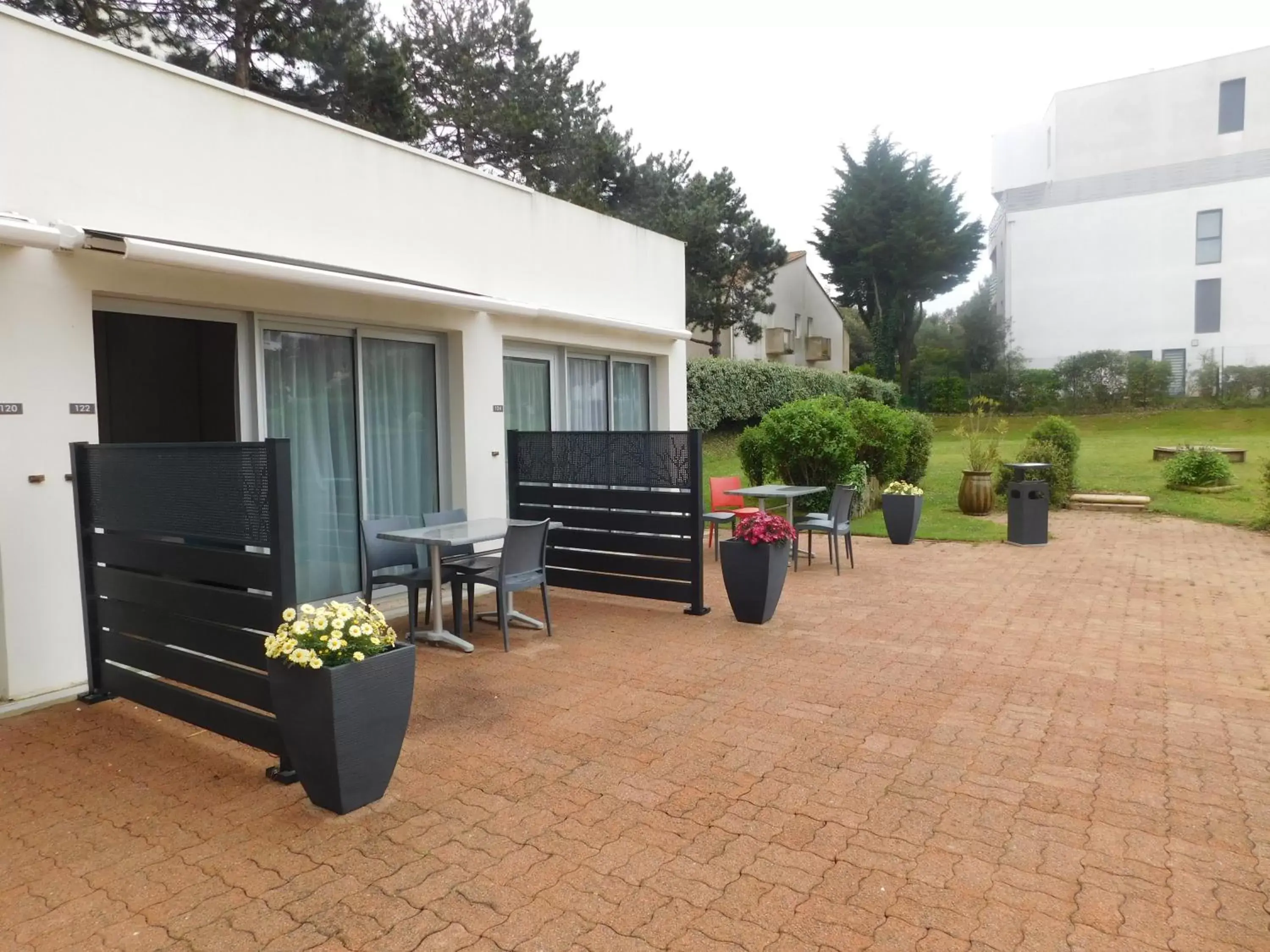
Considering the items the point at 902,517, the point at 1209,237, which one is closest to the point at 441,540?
the point at 902,517

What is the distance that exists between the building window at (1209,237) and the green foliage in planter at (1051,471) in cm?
2016

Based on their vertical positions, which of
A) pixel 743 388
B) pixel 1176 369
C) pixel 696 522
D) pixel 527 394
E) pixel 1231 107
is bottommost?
pixel 696 522

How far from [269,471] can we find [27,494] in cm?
232

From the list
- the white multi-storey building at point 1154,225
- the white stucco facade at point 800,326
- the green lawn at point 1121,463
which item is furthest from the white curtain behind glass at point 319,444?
the white multi-storey building at point 1154,225

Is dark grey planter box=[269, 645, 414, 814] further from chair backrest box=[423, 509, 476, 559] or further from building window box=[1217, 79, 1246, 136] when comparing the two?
building window box=[1217, 79, 1246, 136]

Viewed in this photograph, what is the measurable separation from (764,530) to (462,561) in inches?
89.2

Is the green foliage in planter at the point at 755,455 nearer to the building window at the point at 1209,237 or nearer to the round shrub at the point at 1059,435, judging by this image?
the round shrub at the point at 1059,435

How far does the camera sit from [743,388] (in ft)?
69.8

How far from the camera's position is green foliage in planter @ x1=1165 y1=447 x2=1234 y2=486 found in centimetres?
1479

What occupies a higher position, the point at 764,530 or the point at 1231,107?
the point at 1231,107

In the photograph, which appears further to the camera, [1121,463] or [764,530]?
[1121,463]

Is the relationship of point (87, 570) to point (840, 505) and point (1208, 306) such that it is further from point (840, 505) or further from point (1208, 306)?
point (1208, 306)

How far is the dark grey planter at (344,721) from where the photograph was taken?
320cm

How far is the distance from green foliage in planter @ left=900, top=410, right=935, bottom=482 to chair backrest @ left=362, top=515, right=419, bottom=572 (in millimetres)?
9735
